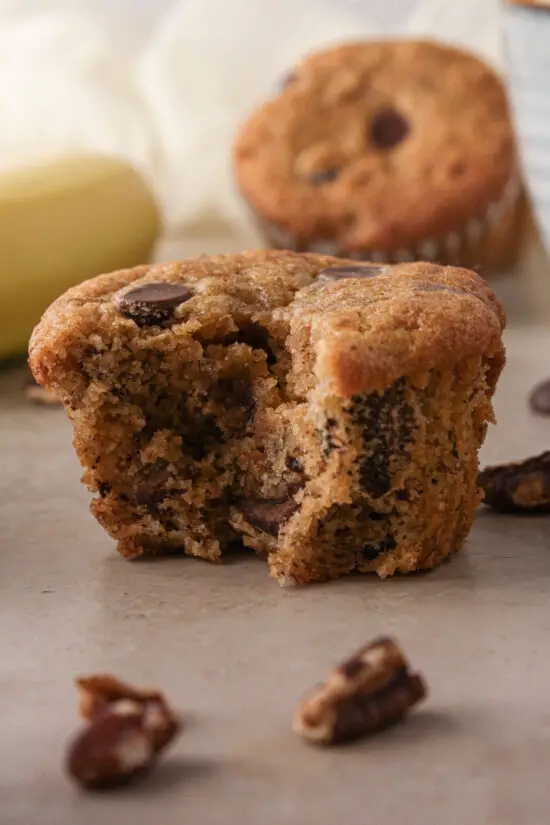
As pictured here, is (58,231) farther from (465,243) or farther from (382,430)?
(382,430)

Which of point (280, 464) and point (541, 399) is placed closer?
point (280, 464)

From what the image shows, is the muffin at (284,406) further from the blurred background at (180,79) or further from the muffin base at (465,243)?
the blurred background at (180,79)

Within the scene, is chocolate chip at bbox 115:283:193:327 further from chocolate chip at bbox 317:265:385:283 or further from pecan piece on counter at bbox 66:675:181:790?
pecan piece on counter at bbox 66:675:181:790

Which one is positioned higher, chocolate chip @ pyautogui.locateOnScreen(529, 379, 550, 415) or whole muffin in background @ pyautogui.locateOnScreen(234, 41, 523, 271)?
whole muffin in background @ pyautogui.locateOnScreen(234, 41, 523, 271)

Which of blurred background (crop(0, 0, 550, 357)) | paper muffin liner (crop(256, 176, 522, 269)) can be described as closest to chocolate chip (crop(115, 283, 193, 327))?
paper muffin liner (crop(256, 176, 522, 269))

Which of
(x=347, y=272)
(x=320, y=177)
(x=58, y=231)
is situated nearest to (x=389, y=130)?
(x=320, y=177)

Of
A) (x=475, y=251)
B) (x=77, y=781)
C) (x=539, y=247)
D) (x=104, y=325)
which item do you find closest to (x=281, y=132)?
(x=475, y=251)
